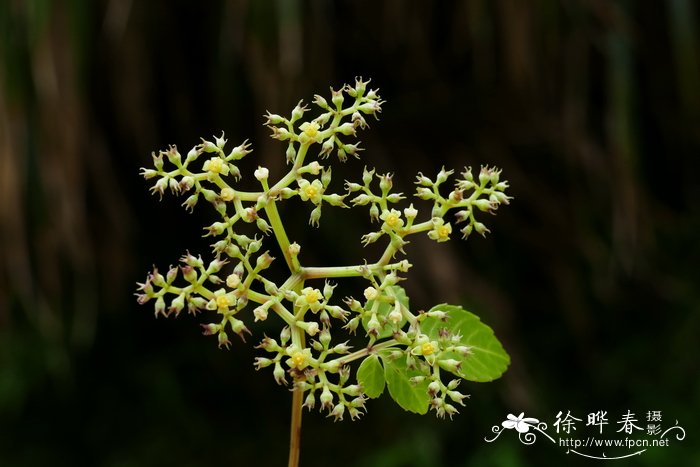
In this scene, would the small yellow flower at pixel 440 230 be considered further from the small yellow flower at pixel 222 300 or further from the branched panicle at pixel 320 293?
the small yellow flower at pixel 222 300

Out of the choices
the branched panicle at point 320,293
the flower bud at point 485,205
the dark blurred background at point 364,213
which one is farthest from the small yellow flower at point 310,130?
the dark blurred background at point 364,213

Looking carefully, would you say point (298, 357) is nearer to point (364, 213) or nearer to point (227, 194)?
point (227, 194)

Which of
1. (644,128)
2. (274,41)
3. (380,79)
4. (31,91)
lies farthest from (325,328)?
(644,128)

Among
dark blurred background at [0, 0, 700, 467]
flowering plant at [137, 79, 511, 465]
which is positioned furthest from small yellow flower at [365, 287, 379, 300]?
dark blurred background at [0, 0, 700, 467]

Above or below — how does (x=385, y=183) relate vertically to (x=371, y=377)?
above

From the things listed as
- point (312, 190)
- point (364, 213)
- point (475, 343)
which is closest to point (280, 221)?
point (312, 190)

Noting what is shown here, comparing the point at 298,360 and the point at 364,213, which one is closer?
the point at 298,360
